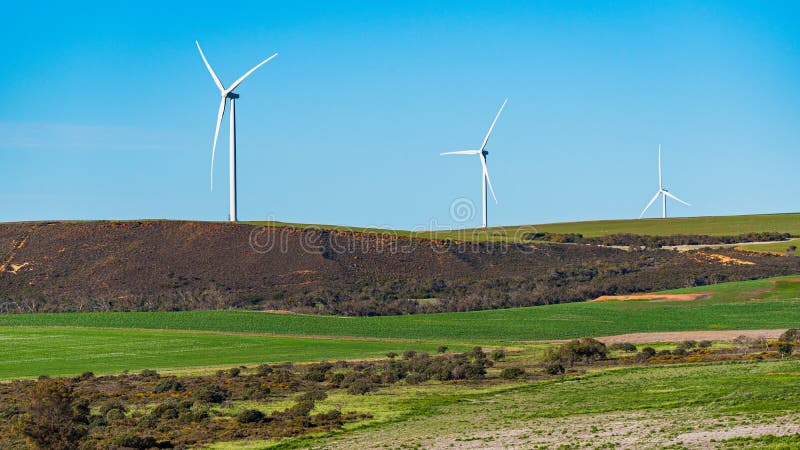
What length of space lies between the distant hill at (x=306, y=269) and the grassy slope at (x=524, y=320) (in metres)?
9.34

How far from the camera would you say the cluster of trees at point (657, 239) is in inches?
5530

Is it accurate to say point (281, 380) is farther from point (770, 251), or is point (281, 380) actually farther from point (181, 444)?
point (770, 251)

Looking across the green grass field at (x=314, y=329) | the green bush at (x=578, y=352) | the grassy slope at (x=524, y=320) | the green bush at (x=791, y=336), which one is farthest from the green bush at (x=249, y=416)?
the grassy slope at (x=524, y=320)

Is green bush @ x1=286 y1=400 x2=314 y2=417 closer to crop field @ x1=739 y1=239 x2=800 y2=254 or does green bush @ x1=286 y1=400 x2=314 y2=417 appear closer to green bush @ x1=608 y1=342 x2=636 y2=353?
green bush @ x1=608 y1=342 x2=636 y2=353

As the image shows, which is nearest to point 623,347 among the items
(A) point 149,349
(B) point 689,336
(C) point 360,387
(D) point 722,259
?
(B) point 689,336

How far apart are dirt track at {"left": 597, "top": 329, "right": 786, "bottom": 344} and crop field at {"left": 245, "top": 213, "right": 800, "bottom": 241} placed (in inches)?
2913

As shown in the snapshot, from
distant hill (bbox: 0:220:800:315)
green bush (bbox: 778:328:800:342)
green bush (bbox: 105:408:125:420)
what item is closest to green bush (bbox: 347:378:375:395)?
green bush (bbox: 105:408:125:420)

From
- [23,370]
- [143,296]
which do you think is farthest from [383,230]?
[23,370]

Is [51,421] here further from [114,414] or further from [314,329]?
[314,329]

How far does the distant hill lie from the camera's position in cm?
10819

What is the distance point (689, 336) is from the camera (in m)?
68.6

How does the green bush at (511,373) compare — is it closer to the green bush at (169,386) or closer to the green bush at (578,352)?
the green bush at (578,352)

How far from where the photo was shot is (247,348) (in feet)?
230

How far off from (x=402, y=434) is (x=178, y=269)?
92.4m
